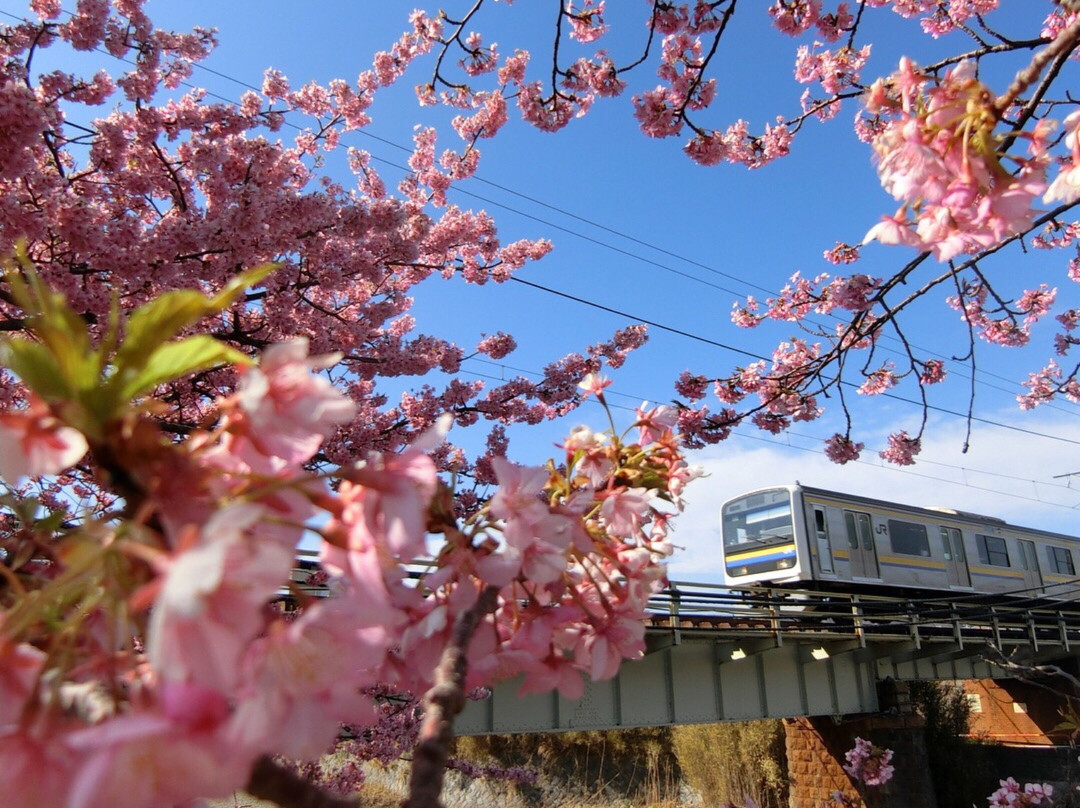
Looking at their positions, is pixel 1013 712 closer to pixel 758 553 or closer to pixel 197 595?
pixel 758 553

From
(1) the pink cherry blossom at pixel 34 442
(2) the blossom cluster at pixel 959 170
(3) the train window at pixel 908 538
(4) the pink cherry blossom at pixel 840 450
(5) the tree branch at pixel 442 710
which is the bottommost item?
(5) the tree branch at pixel 442 710

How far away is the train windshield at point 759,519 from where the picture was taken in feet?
46.5

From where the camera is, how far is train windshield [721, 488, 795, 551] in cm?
1418

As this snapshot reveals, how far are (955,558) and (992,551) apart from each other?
1522 millimetres

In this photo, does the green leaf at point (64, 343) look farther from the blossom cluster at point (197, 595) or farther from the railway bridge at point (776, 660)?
the railway bridge at point (776, 660)

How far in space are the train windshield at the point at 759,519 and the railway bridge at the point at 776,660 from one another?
1.25 m

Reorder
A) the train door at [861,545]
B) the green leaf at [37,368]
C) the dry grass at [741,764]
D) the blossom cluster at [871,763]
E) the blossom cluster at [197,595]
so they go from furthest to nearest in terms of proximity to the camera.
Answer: the dry grass at [741,764]
the train door at [861,545]
the blossom cluster at [871,763]
the green leaf at [37,368]
the blossom cluster at [197,595]

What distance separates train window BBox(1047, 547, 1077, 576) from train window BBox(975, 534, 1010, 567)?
2387mm

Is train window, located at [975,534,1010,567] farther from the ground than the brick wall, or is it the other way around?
train window, located at [975,534,1010,567]

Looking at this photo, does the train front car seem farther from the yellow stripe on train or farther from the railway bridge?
the railway bridge

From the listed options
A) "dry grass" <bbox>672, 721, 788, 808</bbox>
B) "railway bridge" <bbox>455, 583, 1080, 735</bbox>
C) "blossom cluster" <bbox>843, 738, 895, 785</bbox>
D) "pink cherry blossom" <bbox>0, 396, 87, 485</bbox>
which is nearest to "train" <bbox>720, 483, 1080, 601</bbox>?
"railway bridge" <bbox>455, 583, 1080, 735</bbox>

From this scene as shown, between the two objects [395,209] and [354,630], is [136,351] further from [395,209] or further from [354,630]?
[395,209]

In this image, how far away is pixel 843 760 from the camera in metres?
14.5

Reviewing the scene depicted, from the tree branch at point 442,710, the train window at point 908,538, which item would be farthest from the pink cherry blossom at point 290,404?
the train window at point 908,538
